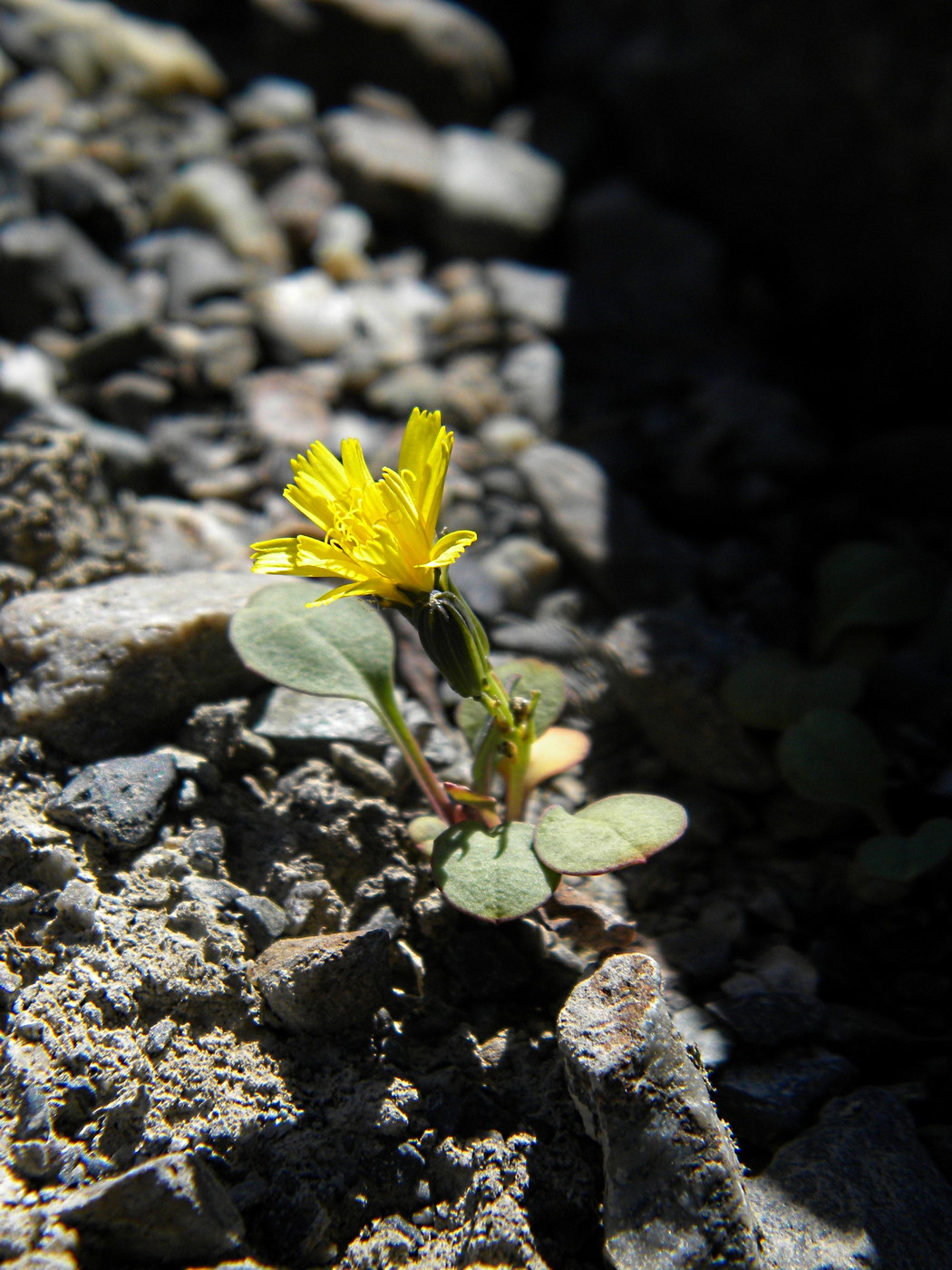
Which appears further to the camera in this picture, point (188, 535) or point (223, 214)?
point (223, 214)

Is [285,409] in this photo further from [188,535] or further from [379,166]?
[379,166]

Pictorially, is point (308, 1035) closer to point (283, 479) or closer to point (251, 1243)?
point (251, 1243)

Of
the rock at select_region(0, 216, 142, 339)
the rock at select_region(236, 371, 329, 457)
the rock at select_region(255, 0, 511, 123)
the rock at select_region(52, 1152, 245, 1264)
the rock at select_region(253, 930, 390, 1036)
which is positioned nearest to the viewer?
the rock at select_region(52, 1152, 245, 1264)

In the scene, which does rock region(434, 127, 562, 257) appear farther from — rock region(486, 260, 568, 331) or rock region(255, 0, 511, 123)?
rock region(255, 0, 511, 123)

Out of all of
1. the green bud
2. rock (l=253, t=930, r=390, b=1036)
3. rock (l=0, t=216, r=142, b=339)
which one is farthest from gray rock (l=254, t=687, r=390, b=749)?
rock (l=0, t=216, r=142, b=339)

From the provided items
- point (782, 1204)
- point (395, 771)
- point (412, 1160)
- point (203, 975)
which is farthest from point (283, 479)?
point (782, 1204)

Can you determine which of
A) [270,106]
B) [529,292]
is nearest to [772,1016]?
[529,292]

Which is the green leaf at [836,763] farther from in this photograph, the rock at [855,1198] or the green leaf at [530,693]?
the rock at [855,1198]
